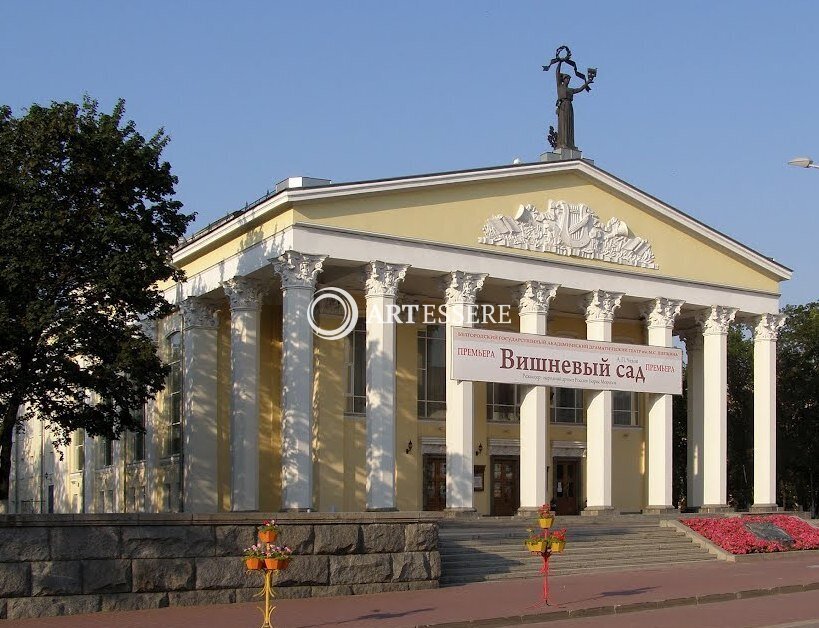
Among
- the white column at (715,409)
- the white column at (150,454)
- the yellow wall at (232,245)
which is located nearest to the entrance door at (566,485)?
the white column at (715,409)

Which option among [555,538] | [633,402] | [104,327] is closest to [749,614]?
[555,538]

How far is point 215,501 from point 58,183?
39.4 ft

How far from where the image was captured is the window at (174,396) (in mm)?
37781

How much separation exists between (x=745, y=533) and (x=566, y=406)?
9.90 meters

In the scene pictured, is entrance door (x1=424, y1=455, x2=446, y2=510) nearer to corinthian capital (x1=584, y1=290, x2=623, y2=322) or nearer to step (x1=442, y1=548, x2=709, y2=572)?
corinthian capital (x1=584, y1=290, x2=623, y2=322)

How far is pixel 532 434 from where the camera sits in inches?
1293

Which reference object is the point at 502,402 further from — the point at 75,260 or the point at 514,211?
the point at 75,260

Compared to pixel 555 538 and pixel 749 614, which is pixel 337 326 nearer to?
pixel 555 538

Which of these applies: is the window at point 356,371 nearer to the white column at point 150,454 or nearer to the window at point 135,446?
the white column at point 150,454

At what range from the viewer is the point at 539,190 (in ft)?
113

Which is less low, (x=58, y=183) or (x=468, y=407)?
(x=58, y=183)

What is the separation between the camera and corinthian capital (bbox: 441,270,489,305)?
3206 centimetres

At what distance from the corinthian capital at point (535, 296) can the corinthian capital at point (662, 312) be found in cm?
416

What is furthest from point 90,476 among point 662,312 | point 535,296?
point 662,312
